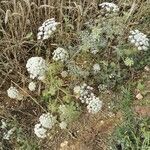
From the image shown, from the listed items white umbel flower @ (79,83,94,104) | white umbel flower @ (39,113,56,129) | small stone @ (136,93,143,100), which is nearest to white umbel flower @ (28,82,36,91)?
white umbel flower @ (39,113,56,129)

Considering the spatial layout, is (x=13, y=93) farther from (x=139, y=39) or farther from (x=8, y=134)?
(x=139, y=39)

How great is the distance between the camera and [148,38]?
3.50m

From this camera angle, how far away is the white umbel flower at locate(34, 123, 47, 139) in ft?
10.6

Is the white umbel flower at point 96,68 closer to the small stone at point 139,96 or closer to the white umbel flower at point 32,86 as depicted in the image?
the small stone at point 139,96

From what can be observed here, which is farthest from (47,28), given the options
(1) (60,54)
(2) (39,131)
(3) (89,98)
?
(2) (39,131)

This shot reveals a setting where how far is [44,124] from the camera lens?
3.26 metres

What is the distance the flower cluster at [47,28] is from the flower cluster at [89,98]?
40 centimetres

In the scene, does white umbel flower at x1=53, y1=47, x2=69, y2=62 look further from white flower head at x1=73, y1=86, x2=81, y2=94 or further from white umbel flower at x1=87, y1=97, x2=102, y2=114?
white umbel flower at x1=87, y1=97, x2=102, y2=114

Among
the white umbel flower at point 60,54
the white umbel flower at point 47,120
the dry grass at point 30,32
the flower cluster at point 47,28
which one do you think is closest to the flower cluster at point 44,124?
the white umbel flower at point 47,120

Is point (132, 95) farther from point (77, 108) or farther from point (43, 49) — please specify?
point (43, 49)

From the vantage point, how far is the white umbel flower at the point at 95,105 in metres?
3.21

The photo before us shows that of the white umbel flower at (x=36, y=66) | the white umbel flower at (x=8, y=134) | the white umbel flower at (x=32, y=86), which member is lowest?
the white umbel flower at (x=8, y=134)

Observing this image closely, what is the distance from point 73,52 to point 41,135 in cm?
59

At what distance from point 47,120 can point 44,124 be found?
0.12 feet
